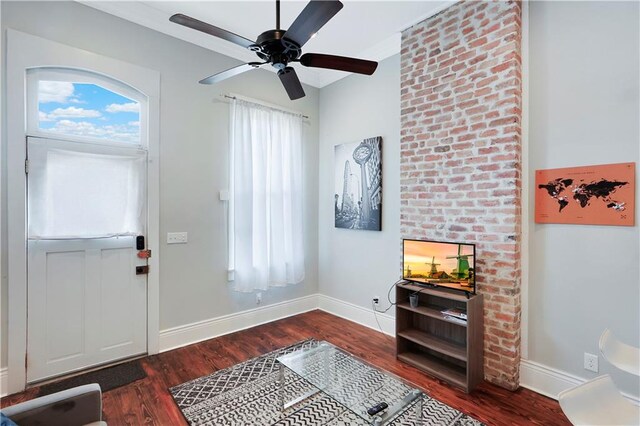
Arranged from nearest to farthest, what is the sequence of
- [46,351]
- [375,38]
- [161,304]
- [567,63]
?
1. [567,63]
2. [46,351]
3. [161,304]
4. [375,38]

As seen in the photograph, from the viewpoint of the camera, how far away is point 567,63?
231cm

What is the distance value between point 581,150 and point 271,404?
3.00 metres

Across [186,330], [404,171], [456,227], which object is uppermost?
[404,171]

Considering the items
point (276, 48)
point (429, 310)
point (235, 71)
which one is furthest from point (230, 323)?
point (276, 48)

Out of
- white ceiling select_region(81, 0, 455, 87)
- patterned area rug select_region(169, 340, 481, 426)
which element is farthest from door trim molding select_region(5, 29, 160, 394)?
patterned area rug select_region(169, 340, 481, 426)

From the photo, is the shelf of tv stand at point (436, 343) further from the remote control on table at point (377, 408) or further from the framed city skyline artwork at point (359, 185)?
the framed city skyline artwork at point (359, 185)

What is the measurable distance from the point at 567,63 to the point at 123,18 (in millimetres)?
3858

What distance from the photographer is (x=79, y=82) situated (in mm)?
2719

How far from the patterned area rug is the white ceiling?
3.16 meters

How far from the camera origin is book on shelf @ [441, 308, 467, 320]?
2.58 m

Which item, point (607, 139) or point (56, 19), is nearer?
point (607, 139)

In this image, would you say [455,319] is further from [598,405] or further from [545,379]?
[598,405]

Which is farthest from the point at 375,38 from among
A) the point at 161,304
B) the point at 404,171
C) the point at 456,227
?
the point at 161,304

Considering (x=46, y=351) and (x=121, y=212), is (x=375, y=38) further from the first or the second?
(x=46, y=351)
